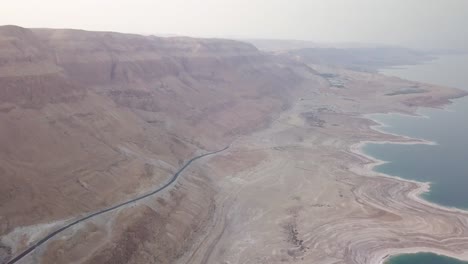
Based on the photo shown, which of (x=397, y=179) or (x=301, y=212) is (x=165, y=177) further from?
(x=397, y=179)

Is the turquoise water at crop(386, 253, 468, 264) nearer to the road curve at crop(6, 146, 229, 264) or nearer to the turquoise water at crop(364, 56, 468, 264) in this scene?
the turquoise water at crop(364, 56, 468, 264)

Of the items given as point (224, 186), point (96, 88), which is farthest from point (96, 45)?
point (224, 186)

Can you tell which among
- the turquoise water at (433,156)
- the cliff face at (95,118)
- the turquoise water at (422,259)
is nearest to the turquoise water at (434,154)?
the turquoise water at (433,156)

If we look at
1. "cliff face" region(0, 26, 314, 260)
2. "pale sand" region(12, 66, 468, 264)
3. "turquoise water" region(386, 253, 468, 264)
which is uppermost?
"cliff face" region(0, 26, 314, 260)

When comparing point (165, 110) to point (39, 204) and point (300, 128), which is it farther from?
point (39, 204)

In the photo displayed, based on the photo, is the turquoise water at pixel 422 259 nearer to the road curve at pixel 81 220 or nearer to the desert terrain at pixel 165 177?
the desert terrain at pixel 165 177

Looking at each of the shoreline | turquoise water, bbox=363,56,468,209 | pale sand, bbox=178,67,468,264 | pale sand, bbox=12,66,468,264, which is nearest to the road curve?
pale sand, bbox=12,66,468,264

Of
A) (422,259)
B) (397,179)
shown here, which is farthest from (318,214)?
(397,179)
